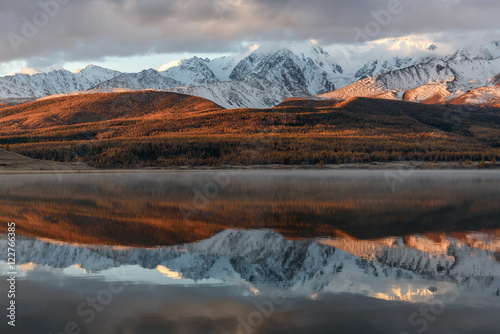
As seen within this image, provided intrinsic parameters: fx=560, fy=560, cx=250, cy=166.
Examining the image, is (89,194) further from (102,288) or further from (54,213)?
(102,288)

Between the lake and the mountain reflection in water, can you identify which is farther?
the mountain reflection in water

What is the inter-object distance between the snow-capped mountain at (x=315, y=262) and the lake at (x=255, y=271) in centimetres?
6

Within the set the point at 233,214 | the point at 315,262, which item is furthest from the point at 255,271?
the point at 233,214

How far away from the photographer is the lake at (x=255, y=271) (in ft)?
46.0

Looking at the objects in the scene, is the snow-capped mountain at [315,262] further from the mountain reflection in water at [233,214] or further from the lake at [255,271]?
the mountain reflection in water at [233,214]

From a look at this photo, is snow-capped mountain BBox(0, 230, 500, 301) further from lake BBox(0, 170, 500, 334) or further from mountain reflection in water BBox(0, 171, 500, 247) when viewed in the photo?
mountain reflection in water BBox(0, 171, 500, 247)

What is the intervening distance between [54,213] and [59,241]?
10.6 metres

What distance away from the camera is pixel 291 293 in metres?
16.2

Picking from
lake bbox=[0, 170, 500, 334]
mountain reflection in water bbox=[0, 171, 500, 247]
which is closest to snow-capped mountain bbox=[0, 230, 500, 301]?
lake bbox=[0, 170, 500, 334]

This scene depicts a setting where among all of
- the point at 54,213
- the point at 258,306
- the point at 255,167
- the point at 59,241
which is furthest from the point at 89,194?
the point at 255,167

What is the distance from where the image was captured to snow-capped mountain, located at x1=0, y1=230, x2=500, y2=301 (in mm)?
17156

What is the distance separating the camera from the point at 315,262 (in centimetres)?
1992

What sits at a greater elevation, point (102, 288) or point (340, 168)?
point (102, 288)

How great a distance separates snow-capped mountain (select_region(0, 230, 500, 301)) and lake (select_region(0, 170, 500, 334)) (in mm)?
61
